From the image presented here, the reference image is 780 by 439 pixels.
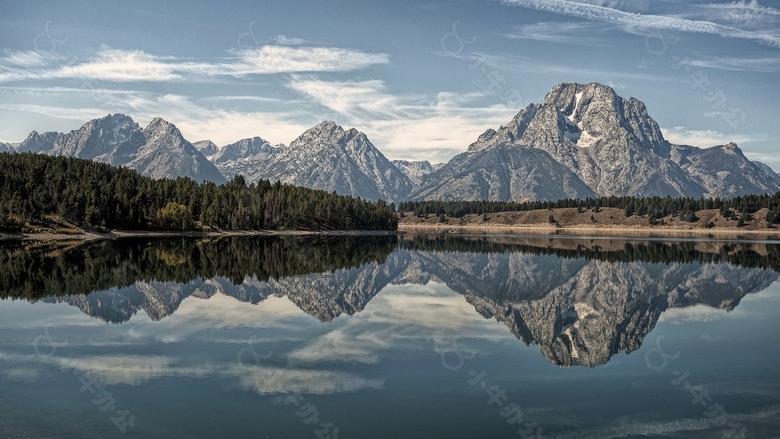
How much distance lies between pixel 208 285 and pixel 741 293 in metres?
65.2

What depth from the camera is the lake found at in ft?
79.3

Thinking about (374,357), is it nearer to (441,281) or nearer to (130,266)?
(441,281)

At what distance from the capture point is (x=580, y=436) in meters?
23.0

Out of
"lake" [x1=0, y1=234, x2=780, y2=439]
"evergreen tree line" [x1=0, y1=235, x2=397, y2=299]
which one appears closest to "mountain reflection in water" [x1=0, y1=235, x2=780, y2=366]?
"evergreen tree line" [x1=0, y1=235, x2=397, y2=299]

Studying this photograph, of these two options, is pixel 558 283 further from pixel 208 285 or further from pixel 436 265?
pixel 208 285

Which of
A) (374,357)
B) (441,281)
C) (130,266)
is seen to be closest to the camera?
(374,357)

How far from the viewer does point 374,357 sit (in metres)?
36.1

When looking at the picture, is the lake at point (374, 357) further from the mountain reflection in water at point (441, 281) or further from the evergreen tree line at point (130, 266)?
the evergreen tree line at point (130, 266)

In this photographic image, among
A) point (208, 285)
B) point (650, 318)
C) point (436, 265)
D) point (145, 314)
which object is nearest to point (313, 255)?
point (436, 265)

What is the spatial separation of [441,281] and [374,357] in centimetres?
5007

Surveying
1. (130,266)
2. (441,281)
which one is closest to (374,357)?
(441,281)

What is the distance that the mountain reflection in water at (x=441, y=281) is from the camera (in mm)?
49844

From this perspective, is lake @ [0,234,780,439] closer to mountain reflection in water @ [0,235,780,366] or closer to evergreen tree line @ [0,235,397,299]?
mountain reflection in water @ [0,235,780,366]

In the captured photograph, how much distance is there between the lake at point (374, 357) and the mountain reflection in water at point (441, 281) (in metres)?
0.48
